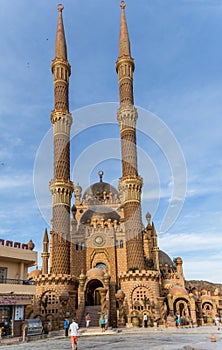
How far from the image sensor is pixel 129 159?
43.1 metres

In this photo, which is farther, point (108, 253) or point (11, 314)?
point (108, 253)

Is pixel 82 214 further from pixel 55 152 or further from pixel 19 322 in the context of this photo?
pixel 19 322

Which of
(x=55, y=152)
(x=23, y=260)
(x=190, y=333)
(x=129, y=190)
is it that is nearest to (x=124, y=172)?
(x=129, y=190)

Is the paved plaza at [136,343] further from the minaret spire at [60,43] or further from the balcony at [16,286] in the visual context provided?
the minaret spire at [60,43]

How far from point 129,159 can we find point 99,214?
Answer: 9.78 meters

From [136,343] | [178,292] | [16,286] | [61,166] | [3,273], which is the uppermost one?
[61,166]

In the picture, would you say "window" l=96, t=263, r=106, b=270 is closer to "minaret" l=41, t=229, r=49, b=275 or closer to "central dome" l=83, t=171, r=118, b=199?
"minaret" l=41, t=229, r=49, b=275

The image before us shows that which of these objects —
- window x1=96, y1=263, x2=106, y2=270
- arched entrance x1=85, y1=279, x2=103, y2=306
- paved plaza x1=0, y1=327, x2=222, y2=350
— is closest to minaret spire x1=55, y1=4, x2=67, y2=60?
window x1=96, y1=263, x2=106, y2=270

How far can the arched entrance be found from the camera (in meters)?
34.8

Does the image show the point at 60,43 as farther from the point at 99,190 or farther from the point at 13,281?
the point at 13,281

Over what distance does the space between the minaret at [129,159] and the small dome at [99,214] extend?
15.5 feet

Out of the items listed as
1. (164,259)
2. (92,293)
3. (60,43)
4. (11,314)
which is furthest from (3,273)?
(164,259)

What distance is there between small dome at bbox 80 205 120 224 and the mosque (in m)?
0.15

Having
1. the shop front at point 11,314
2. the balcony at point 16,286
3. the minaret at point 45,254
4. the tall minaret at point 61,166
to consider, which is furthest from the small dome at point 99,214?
the shop front at point 11,314
